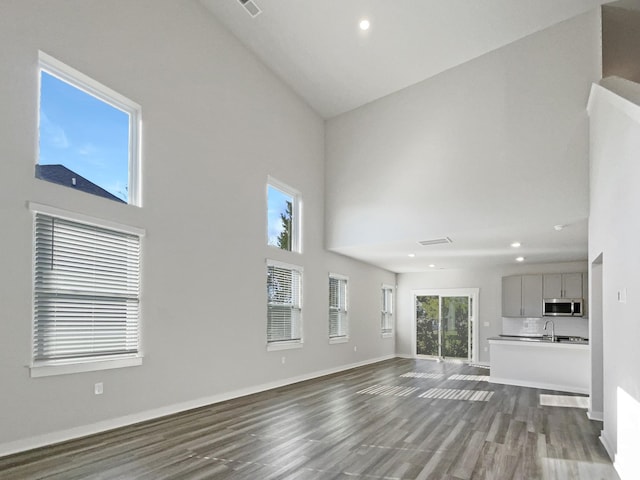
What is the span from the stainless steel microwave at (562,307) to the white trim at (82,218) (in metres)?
8.78

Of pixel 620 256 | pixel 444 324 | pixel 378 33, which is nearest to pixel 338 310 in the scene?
pixel 444 324

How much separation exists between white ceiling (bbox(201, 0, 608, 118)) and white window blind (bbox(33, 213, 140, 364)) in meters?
3.75

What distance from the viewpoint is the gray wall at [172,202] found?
4047mm

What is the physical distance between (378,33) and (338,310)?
5.54 m

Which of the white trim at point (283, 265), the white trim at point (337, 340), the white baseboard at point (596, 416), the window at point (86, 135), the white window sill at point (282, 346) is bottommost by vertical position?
the white baseboard at point (596, 416)

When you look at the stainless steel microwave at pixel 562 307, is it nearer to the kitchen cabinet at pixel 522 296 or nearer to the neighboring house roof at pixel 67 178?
the kitchen cabinet at pixel 522 296

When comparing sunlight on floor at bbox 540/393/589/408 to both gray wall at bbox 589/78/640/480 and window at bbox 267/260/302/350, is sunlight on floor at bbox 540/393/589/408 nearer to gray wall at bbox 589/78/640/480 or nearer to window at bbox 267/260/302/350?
gray wall at bbox 589/78/640/480

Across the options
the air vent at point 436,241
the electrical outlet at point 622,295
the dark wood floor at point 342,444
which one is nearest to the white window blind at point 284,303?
the dark wood floor at point 342,444

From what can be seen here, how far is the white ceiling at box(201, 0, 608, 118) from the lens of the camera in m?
6.45

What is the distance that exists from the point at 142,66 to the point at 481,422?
5.70 metres

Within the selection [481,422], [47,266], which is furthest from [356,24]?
[481,422]

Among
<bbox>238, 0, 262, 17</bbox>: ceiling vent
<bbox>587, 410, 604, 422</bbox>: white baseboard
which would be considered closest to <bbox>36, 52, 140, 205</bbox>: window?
<bbox>238, 0, 262, 17</bbox>: ceiling vent

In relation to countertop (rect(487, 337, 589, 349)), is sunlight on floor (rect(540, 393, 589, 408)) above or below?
below

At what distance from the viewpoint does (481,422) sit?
210 inches
